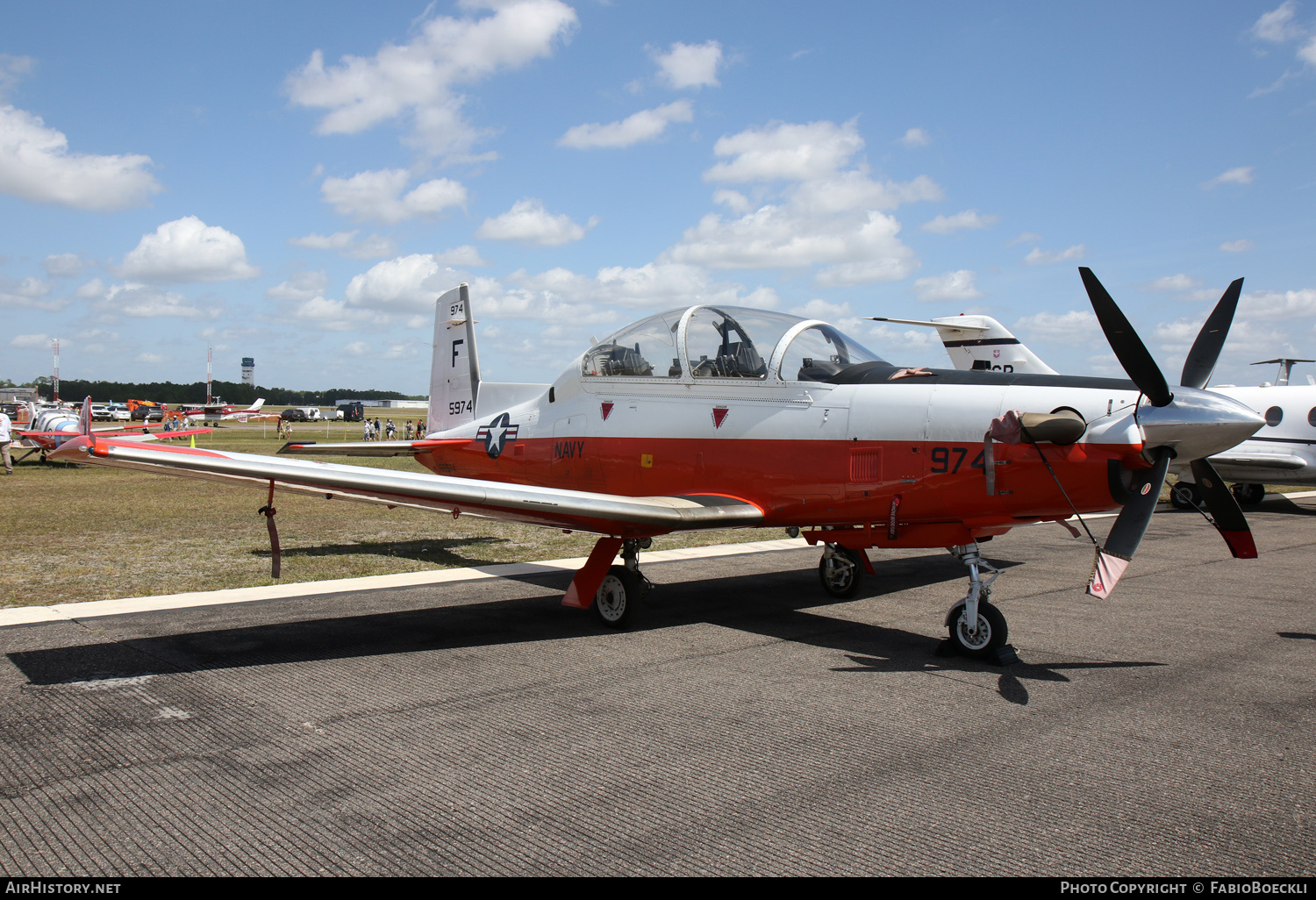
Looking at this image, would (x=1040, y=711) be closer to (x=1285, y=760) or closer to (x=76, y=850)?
(x=1285, y=760)

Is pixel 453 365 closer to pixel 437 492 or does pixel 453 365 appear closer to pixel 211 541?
pixel 211 541

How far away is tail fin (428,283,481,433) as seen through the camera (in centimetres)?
1139

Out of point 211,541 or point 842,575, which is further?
point 211,541

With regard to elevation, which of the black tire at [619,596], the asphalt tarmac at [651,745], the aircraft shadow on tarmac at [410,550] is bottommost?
the aircraft shadow on tarmac at [410,550]

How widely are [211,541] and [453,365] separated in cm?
455

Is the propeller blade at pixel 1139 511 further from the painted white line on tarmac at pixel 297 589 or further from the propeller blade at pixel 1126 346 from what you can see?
the painted white line on tarmac at pixel 297 589

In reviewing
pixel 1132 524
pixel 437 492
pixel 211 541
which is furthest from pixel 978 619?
pixel 211 541

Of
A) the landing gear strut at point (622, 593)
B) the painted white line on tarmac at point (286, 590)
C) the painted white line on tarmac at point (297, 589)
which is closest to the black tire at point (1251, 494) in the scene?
the painted white line on tarmac at point (297, 589)

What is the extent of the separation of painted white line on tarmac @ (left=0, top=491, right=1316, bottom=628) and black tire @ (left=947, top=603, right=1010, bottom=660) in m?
0.77

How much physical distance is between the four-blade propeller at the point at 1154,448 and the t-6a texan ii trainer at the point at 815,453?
13mm

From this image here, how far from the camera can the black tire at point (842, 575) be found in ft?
29.1

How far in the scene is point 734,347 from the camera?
729 cm
